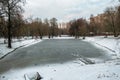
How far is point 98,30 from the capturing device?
125250 millimetres

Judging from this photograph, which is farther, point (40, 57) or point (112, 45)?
point (112, 45)

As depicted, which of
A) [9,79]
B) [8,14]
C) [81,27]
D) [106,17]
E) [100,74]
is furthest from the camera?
[81,27]

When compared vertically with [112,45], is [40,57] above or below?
below

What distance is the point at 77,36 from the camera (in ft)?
427

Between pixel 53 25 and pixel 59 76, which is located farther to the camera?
pixel 53 25

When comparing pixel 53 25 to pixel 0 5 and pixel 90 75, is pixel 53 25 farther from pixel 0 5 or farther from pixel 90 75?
pixel 90 75

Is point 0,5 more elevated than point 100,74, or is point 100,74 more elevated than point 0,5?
point 0,5

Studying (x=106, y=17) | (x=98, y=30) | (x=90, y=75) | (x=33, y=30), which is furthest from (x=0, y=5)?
(x=98, y=30)

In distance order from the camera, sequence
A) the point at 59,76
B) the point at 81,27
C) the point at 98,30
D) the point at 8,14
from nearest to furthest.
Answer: the point at 59,76 < the point at 8,14 < the point at 81,27 < the point at 98,30

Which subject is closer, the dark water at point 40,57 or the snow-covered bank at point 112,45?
the dark water at point 40,57

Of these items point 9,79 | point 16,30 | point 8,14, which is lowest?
point 9,79

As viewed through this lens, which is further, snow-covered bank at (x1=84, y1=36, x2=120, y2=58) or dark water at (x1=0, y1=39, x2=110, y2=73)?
snow-covered bank at (x1=84, y1=36, x2=120, y2=58)

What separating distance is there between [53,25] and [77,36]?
24.8m

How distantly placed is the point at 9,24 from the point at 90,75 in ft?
103
